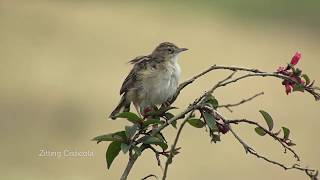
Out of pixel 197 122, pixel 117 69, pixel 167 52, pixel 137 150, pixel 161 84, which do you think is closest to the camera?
pixel 137 150

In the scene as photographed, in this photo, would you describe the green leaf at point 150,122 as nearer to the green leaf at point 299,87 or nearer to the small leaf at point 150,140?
the small leaf at point 150,140

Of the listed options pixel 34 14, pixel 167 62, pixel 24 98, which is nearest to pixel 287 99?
pixel 24 98

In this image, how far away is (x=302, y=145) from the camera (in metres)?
11.5

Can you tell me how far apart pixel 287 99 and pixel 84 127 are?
11.6 feet

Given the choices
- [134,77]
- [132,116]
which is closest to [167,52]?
[134,77]

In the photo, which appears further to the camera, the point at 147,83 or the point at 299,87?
the point at 147,83

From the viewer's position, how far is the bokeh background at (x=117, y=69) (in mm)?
10773

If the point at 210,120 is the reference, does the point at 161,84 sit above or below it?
above

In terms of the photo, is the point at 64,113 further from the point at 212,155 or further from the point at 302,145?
the point at 302,145

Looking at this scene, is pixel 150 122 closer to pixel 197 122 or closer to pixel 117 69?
pixel 197 122

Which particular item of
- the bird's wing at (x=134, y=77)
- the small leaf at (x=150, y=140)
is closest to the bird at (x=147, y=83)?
the bird's wing at (x=134, y=77)

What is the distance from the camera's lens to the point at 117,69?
1549cm

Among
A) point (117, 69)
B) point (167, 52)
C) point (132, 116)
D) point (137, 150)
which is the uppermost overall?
point (117, 69)

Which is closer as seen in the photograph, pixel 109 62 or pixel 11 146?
pixel 11 146
